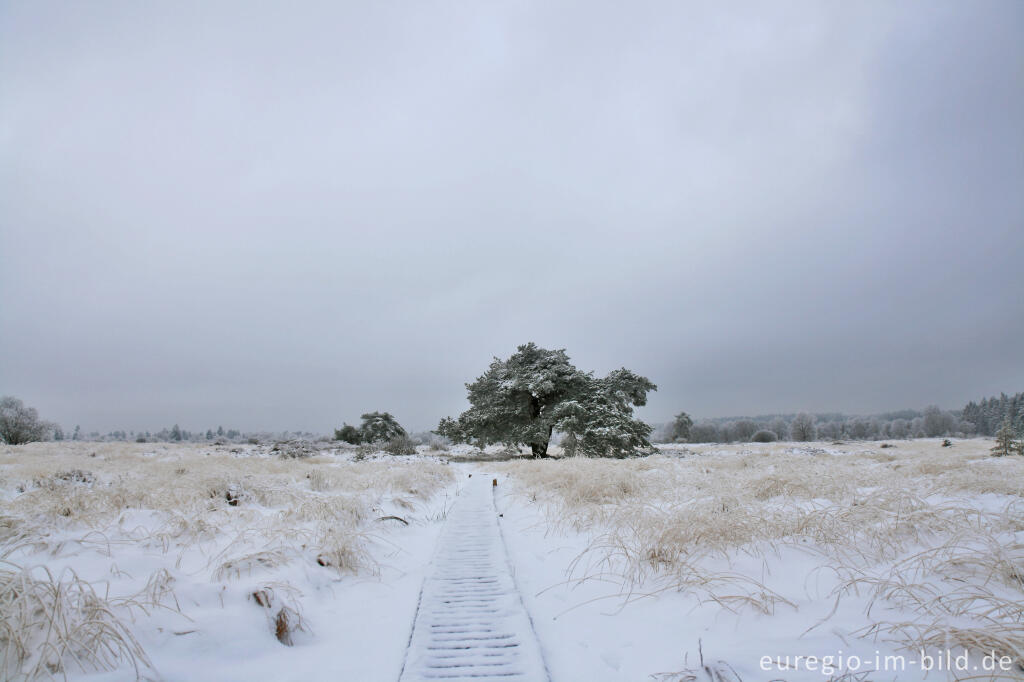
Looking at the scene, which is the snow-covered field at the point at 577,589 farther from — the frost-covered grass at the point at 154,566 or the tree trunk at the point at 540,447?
the tree trunk at the point at 540,447

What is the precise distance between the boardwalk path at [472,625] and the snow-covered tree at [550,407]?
19445mm

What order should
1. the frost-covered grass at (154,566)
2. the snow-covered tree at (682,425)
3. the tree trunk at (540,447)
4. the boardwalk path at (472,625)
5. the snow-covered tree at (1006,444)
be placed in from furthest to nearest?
the snow-covered tree at (682,425) < the tree trunk at (540,447) < the snow-covered tree at (1006,444) < the boardwalk path at (472,625) < the frost-covered grass at (154,566)

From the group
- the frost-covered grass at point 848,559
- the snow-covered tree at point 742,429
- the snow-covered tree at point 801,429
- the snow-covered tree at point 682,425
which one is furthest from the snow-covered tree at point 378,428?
the snow-covered tree at point 742,429

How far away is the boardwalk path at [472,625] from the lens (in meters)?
2.83

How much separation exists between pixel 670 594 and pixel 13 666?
4.27 meters

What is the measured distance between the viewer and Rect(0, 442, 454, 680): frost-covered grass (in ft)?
7.89

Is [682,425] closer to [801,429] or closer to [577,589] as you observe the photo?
[801,429]

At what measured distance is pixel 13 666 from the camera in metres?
2.18

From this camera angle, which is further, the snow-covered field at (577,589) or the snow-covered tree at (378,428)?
the snow-covered tree at (378,428)

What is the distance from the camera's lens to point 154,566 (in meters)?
3.60

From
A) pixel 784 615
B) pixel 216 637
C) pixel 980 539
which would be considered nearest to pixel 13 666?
pixel 216 637

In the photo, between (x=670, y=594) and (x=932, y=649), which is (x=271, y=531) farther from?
(x=932, y=649)

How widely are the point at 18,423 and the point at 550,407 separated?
37.6 meters

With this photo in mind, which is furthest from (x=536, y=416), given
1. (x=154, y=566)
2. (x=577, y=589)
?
(x=154, y=566)
